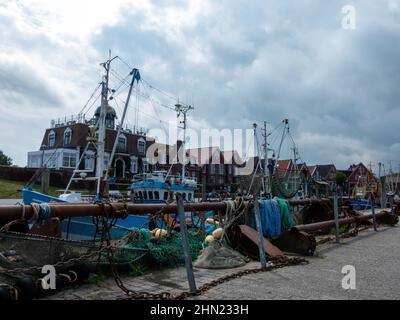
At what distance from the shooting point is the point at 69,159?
53000mm

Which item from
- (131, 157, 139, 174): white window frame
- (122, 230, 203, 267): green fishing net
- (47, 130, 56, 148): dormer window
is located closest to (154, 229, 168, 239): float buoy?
(122, 230, 203, 267): green fishing net

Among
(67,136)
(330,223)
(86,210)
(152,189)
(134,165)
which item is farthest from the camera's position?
(134,165)

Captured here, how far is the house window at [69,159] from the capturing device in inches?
2069

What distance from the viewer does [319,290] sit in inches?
210

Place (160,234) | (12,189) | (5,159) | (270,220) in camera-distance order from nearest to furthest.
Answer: (160,234), (270,220), (12,189), (5,159)

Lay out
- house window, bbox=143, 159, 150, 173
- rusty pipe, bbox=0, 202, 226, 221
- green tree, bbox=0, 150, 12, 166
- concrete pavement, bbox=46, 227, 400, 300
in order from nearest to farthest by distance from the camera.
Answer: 1. rusty pipe, bbox=0, 202, 226, 221
2. concrete pavement, bbox=46, 227, 400, 300
3. house window, bbox=143, 159, 150, 173
4. green tree, bbox=0, 150, 12, 166

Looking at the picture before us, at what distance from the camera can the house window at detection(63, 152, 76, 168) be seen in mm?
52562

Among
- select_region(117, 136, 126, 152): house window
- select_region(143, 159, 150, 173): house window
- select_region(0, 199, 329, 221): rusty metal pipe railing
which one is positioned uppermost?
select_region(117, 136, 126, 152): house window

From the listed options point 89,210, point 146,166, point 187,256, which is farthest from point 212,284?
point 146,166

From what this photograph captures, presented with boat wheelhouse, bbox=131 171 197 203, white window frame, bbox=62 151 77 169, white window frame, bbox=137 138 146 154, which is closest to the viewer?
boat wheelhouse, bbox=131 171 197 203

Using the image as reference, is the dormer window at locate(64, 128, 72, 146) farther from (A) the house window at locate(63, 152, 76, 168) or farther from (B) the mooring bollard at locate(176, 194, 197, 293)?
(B) the mooring bollard at locate(176, 194, 197, 293)

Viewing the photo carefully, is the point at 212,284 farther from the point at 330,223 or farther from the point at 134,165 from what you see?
the point at 134,165

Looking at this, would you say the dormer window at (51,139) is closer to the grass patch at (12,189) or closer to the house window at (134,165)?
the grass patch at (12,189)
